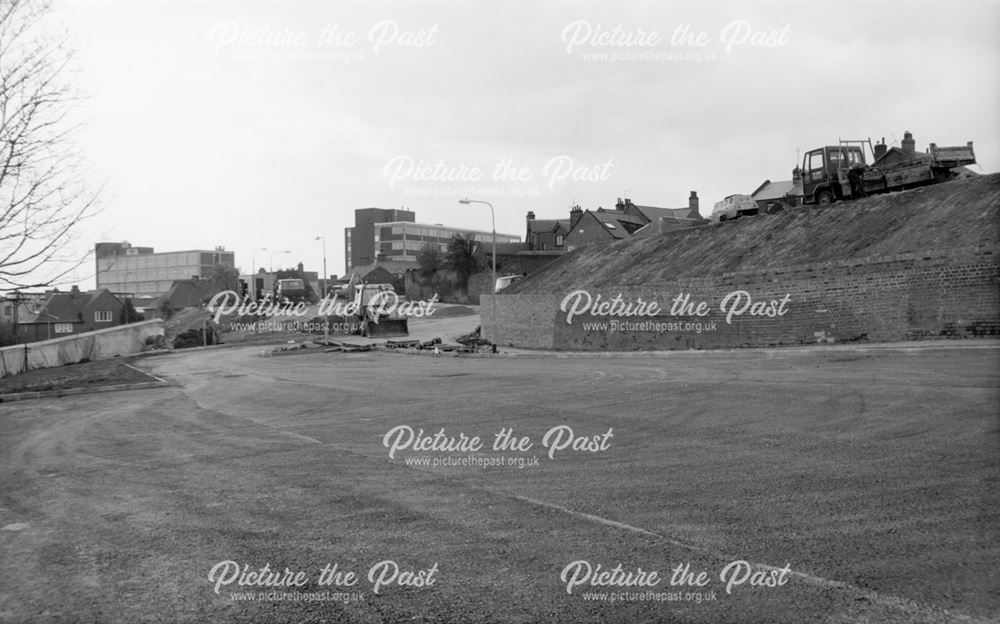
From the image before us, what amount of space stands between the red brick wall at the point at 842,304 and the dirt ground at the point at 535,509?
19.5 ft

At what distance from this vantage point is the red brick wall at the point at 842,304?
20.0m

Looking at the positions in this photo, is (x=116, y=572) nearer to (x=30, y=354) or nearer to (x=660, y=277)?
(x=660, y=277)

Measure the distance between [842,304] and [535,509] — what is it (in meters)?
Result: 19.1

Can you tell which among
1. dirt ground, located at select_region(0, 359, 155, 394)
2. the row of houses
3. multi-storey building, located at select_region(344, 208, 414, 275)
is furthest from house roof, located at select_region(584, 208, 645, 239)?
multi-storey building, located at select_region(344, 208, 414, 275)

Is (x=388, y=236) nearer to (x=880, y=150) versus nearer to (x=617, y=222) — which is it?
(x=617, y=222)

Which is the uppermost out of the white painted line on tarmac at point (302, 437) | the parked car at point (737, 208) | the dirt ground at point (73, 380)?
the parked car at point (737, 208)

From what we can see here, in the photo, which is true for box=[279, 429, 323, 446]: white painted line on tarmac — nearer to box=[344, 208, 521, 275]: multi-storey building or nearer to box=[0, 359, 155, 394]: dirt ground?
box=[0, 359, 155, 394]: dirt ground

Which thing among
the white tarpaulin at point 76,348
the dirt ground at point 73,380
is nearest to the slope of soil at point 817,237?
the dirt ground at point 73,380

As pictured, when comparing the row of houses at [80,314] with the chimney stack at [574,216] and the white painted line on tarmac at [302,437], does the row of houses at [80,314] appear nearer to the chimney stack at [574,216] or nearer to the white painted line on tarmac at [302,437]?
the chimney stack at [574,216]

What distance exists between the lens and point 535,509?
7328mm

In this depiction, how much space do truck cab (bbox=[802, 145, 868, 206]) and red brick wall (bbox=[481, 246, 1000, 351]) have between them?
7763 millimetres

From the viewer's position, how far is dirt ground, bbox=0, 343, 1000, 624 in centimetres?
513

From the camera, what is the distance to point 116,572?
5.82m

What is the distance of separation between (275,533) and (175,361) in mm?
32998
